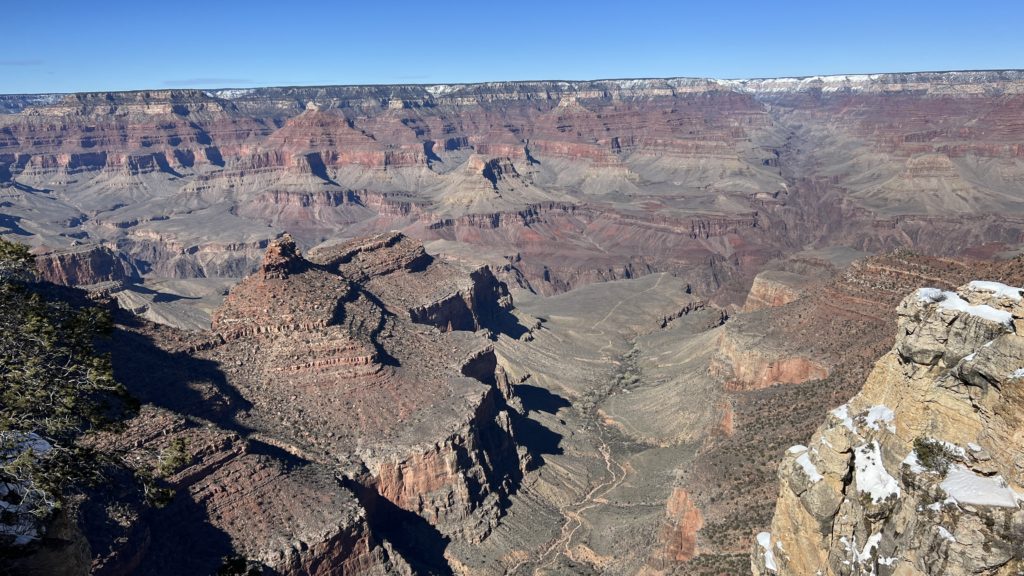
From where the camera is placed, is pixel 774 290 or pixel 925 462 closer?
pixel 925 462

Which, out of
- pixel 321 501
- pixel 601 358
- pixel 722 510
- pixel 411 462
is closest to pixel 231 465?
pixel 321 501

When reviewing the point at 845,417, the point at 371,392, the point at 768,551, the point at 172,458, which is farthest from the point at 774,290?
the point at 172,458

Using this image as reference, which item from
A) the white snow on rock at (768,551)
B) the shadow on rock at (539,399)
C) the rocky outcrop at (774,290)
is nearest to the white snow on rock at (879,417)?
the white snow on rock at (768,551)

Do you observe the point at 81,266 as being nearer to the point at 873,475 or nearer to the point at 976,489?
the point at 873,475

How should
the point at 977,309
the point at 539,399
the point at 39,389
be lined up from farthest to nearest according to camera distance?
the point at 539,399
the point at 977,309
the point at 39,389

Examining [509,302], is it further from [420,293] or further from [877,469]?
[877,469]

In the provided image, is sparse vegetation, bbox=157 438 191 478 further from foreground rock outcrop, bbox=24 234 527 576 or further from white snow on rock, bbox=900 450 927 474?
white snow on rock, bbox=900 450 927 474
